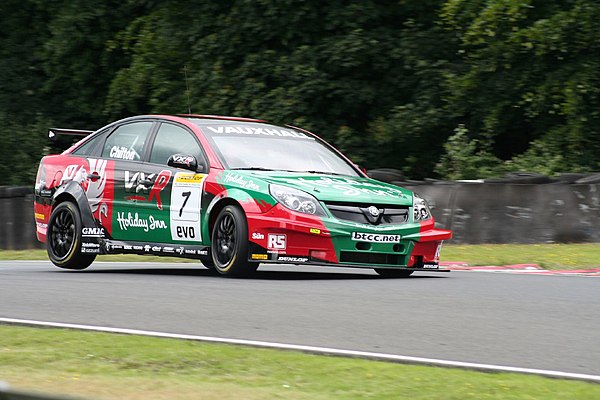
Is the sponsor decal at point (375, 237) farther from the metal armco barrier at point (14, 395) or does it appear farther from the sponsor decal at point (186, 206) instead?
the metal armco barrier at point (14, 395)

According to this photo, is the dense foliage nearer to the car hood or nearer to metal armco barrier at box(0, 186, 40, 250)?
metal armco barrier at box(0, 186, 40, 250)

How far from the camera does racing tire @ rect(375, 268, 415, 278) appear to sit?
12234mm

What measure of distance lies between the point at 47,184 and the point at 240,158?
2737 millimetres

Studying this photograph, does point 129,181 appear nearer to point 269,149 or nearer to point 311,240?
point 269,149

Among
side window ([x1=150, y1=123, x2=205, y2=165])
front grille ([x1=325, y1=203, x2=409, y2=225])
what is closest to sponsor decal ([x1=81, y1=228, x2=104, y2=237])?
→ side window ([x1=150, y1=123, x2=205, y2=165])

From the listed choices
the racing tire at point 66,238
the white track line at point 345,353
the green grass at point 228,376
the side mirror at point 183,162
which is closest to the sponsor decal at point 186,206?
the side mirror at point 183,162

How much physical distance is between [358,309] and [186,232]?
11.4ft

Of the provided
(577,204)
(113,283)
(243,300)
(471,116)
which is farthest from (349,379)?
(471,116)

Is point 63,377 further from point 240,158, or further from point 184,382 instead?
point 240,158

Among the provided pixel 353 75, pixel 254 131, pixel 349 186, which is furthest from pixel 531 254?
pixel 353 75

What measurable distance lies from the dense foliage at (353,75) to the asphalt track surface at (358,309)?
11.7m

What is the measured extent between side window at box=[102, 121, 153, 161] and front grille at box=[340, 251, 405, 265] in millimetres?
2681

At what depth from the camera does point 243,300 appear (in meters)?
9.55

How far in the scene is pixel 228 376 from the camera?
6.27 m
